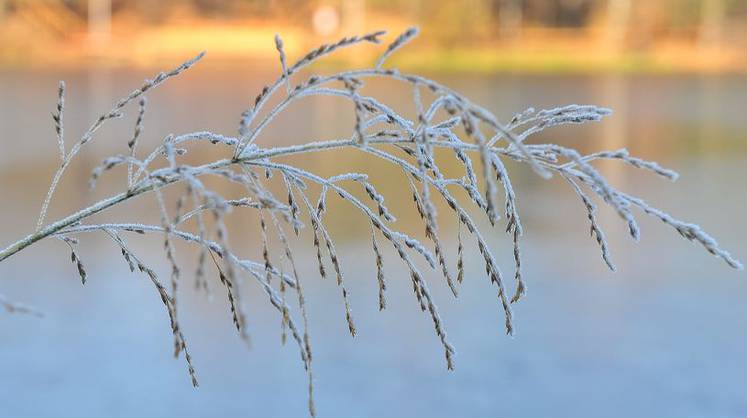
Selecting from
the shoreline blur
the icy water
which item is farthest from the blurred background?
the shoreline blur

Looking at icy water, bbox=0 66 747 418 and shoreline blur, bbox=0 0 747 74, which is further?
shoreline blur, bbox=0 0 747 74

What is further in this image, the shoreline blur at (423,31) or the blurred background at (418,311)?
the shoreline blur at (423,31)

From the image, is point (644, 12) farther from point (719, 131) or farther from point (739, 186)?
point (739, 186)

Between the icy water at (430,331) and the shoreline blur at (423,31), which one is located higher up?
the icy water at (430,331)

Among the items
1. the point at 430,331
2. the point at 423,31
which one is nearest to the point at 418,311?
the point at 430,331

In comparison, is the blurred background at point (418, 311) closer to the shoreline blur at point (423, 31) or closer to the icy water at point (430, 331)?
the icy water at point (430, 331)

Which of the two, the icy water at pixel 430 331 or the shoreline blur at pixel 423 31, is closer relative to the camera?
the icy water at pixel 430 331

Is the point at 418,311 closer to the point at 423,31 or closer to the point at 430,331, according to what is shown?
the point at 430,331

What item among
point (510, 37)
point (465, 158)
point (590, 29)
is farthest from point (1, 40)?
point (465, 158)

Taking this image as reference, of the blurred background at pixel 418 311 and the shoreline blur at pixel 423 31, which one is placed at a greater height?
the blurred background at pixel 418 311

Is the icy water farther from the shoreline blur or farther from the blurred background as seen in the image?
the shoreline blur

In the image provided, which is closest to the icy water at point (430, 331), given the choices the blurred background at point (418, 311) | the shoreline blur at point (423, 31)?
the blurred background at point (418, 311)
